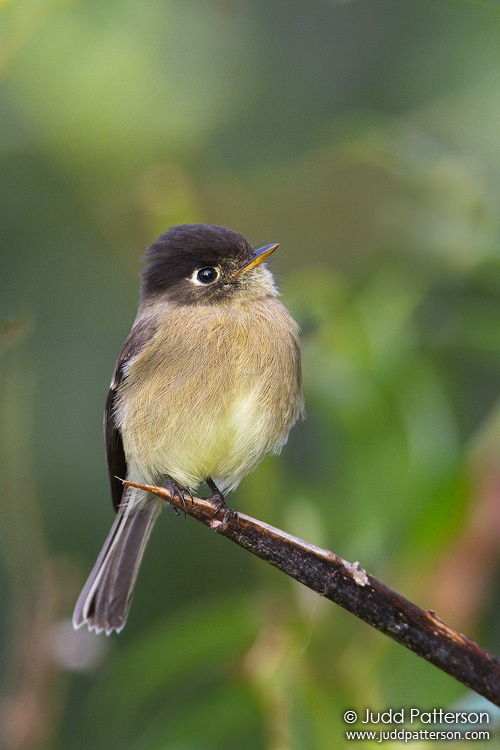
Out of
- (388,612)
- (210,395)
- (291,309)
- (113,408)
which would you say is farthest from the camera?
Answer: (291,309)

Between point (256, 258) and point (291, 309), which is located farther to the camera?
point (291, 309)

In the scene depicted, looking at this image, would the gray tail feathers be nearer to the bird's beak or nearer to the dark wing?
the dark wing

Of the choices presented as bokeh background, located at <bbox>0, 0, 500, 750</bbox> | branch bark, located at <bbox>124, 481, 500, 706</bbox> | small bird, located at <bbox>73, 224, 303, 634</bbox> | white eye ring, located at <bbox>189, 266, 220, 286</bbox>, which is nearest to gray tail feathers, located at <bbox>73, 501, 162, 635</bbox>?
small bird, located at <bbox>73, 224, 303, 634</bbox>

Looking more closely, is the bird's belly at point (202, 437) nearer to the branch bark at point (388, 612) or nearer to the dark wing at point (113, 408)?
the dark wing at point (113, 408)

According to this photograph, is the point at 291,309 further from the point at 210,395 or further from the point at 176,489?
the point at 176,489

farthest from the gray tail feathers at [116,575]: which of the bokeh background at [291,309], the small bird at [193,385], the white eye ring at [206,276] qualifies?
the white eye ring at [206,276]

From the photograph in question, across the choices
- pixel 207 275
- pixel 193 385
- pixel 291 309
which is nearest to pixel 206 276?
pixel 207 275

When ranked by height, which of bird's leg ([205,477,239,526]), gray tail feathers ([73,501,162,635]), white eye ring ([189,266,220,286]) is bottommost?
gray tail feathers ([73,501,162,635])

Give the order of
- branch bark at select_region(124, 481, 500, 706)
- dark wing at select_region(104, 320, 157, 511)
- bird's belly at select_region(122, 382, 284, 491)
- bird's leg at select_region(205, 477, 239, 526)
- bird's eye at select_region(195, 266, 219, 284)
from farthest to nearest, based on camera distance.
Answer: bird's eye at select_region(195, 266, 219, 284) < dark wing at select_region(104, 320, 157, 511) < bird's belly at select_region(122, 382, 284, 491) < bird's leg at select_region(205, 477, 239, 526) < branch bark at select_region(124, 481, 500, 706)

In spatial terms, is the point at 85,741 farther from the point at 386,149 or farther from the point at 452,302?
the point at 386,149
